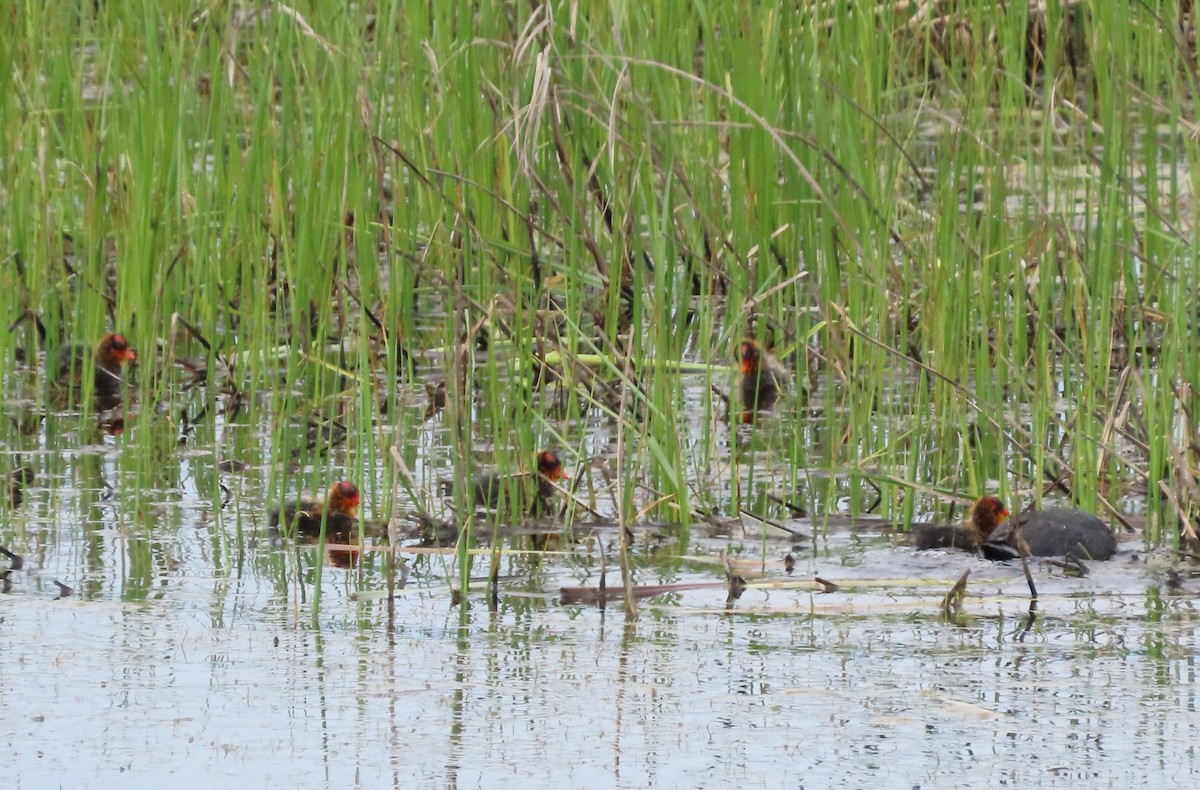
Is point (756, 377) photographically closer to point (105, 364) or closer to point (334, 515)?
point (334, 515)

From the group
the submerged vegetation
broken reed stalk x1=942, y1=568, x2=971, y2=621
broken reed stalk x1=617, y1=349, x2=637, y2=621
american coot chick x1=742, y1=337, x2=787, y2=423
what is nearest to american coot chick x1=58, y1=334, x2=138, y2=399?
the submerged vegetation

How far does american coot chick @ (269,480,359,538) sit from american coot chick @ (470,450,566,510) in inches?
10.8

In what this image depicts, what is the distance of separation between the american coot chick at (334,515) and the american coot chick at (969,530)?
4.06ft

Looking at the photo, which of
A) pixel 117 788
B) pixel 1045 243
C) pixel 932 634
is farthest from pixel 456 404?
pixel 1045 243

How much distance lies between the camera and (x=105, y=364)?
6219mm

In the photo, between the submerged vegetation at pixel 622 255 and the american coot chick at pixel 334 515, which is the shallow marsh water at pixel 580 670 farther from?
the submerged vegetation at pixel 622 255

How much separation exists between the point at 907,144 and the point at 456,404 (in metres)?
2.17

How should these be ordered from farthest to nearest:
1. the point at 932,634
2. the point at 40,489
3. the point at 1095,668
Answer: the point at 40,489
the point at 932,634
the point at 1095,668

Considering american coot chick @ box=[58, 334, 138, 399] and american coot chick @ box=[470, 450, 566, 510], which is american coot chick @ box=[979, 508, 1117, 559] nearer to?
american coot chick @ box=[470, 450, 566, 510]

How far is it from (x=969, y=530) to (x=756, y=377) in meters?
1.54

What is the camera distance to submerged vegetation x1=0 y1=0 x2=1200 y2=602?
4668 millimetres

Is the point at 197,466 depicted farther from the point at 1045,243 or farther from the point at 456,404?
the point at 1045,243

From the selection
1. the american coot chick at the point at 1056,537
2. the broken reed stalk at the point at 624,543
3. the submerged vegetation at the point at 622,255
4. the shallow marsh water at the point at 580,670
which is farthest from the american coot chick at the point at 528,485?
the american coot chick at the point at 1056,537

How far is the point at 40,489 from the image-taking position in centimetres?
502
